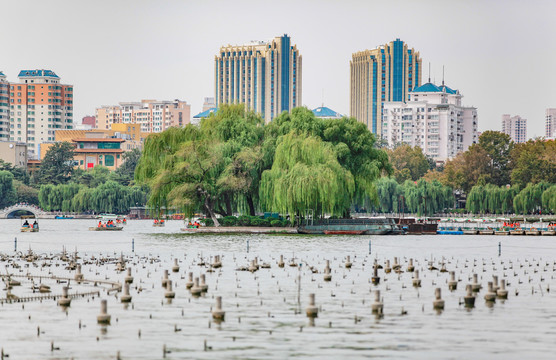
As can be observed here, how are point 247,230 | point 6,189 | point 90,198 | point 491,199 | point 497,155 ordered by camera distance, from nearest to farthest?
point 247,230, point 491,199, point 497,155, point 90,198, point 6,189

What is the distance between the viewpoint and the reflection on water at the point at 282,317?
3197 cm

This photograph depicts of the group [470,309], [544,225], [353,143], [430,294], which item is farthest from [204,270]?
[544,225]

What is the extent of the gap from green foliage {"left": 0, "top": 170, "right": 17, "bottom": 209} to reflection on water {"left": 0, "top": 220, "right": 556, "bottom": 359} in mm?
124859

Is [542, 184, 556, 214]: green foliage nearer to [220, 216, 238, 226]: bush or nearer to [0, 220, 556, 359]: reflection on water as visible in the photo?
[220, 216, 238, 226]: bush

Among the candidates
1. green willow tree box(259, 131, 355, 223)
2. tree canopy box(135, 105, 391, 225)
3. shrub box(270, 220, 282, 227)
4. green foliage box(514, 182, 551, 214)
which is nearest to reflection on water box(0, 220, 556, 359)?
green willow tree box(259, 131, 355, 223)

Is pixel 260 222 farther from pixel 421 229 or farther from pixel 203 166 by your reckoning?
pixel 421 229

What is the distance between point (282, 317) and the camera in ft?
125

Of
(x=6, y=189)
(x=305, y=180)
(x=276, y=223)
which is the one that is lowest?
(x=276, y=223)

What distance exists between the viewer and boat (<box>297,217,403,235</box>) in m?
96.2

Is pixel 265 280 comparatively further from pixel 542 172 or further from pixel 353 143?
pixel 542 172

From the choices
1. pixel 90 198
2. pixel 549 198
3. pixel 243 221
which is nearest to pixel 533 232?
pixel 549 198

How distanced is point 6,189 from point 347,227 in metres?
103

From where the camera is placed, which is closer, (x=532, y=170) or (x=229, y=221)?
(x=229, y=221)

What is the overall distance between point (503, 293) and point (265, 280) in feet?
42.1
